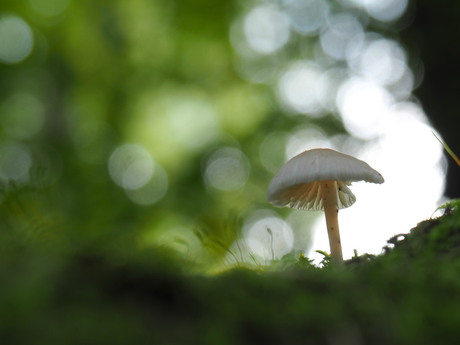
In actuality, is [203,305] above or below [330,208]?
below

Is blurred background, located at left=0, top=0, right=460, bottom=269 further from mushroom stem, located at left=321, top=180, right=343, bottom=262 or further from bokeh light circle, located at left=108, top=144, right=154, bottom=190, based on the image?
mushroom stem, located at left=321, top=180, right=343, bottom=262

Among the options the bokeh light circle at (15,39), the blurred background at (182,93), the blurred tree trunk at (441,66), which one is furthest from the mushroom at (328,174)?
the bokeh light circle at (15,39)

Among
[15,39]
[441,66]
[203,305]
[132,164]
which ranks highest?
[15,39]

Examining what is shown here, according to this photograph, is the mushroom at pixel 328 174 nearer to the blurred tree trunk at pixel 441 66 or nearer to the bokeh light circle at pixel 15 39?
the blurred tree trunk at pixel 441 66

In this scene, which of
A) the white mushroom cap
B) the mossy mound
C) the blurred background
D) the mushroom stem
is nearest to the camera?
the mossy mound

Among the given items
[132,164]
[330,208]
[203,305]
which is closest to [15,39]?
[132,164]

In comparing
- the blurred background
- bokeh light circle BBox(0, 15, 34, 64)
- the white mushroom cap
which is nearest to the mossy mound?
the white mushroom cap

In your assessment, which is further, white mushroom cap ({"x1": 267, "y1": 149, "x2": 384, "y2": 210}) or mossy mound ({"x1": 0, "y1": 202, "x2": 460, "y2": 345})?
white mushroom cap ({"x1": 267, "y1": 149, "x2": 384, "y2": 210})

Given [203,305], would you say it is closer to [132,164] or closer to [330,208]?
[330,208]

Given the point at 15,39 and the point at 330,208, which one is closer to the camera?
the point at 330,208
